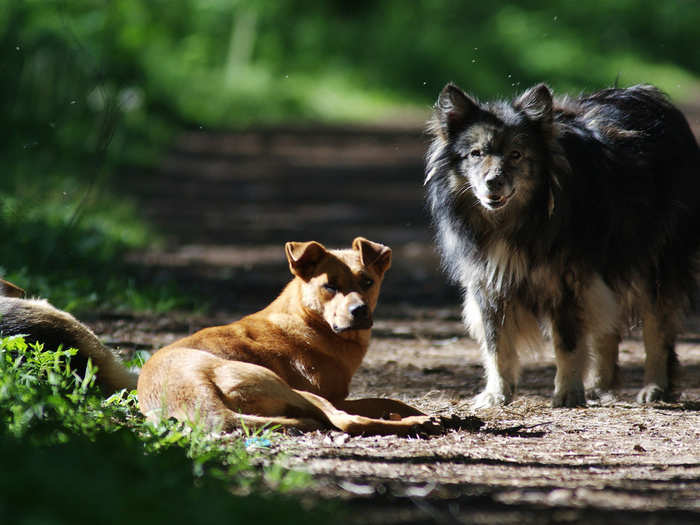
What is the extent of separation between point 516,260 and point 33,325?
2679mm

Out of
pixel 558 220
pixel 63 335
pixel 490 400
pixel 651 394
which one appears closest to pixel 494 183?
pixel 558 220

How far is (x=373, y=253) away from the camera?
5727mm

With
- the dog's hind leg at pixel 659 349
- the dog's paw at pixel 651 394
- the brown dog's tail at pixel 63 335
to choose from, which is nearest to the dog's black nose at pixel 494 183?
the dog's hind leg at pixel 659 349

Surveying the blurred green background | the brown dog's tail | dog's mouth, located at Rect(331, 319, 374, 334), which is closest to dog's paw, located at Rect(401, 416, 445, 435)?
dog's mouth, located at Rect(331, 319, 374, 334)

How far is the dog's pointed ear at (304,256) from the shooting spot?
5.57 metres

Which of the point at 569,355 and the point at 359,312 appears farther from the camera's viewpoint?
the point at 569,355

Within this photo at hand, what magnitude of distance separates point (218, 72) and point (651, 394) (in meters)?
18.2

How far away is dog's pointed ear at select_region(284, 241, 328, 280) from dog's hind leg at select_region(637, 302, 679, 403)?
233 centimetres

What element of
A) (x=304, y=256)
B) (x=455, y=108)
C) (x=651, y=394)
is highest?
(x=455, y=108)

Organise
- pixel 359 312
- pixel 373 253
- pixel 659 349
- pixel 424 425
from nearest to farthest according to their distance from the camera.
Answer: pixel 424 425 → pixel 359 312 → pixel 373 253 → pixel 659 349

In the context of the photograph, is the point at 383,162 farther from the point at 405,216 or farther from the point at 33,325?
the point at 33,325

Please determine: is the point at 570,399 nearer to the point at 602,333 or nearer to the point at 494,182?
the point at 602,333

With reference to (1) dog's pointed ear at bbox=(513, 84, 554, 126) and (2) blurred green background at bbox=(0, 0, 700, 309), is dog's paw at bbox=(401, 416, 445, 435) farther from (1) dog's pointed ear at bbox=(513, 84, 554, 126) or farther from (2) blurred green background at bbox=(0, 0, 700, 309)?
(2) blurred green background at bbox=(0, 0, 700, 309)

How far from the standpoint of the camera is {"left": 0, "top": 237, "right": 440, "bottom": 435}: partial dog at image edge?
4.96 meters
